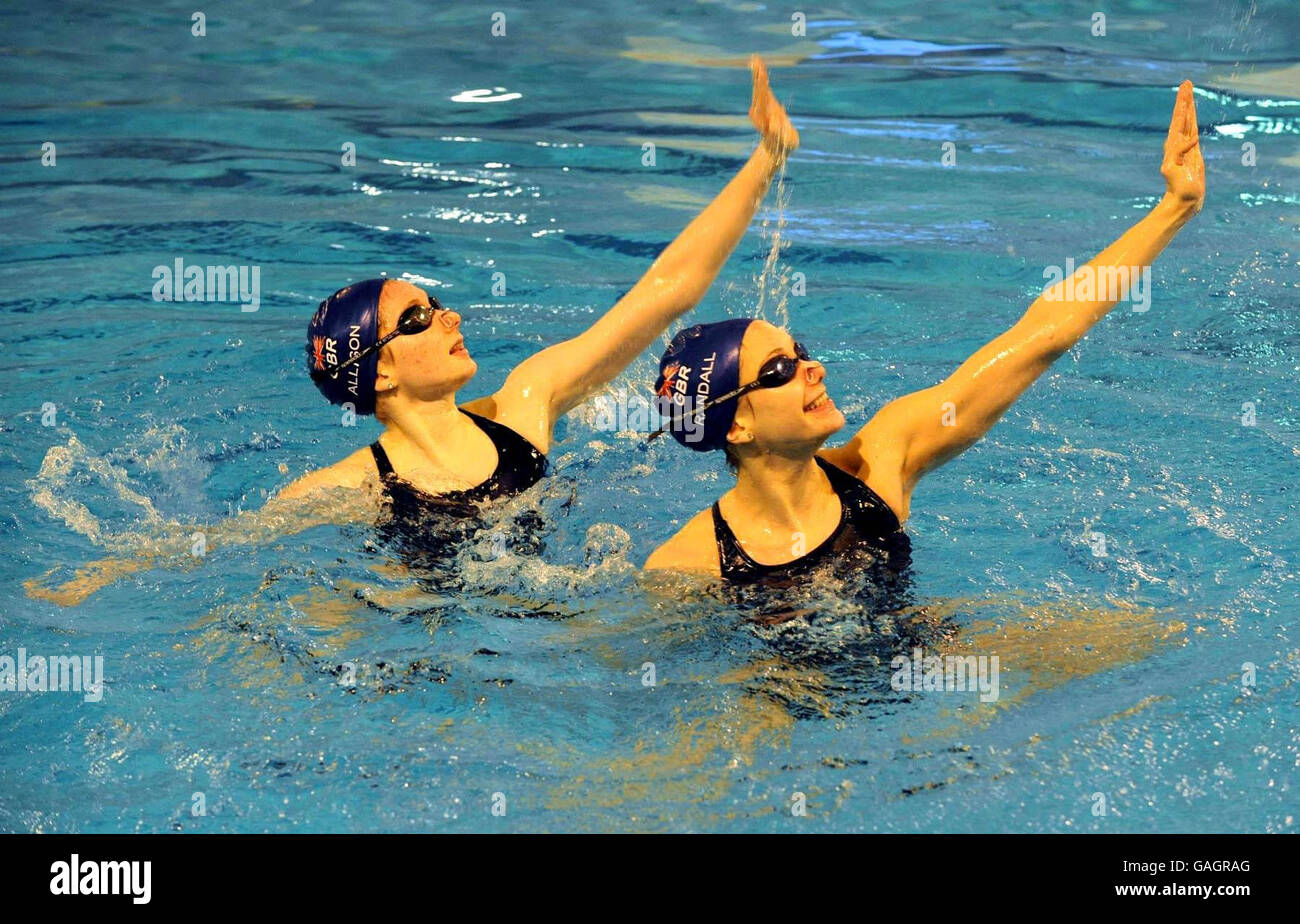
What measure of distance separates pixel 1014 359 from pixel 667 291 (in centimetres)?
141

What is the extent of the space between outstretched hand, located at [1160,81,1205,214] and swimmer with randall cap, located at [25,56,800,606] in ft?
4.37

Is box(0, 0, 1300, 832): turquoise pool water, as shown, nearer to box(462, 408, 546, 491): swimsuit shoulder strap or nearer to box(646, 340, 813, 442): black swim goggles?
box(462, 408, 546, 491): swimsuit shoulder strap

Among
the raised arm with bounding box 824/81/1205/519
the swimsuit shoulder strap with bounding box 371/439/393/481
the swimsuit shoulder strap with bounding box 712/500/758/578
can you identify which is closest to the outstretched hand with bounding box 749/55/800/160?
the raised arm with bounding box 824/81/1205/519

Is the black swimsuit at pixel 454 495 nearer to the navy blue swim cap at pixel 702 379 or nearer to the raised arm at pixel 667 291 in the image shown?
the raised arm at pixel 667 291

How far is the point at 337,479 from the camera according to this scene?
202 inches

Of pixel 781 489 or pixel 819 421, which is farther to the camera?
pixel 781 489

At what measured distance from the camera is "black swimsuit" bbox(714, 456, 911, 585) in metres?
4.32

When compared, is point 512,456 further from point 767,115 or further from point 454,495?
point 767,115

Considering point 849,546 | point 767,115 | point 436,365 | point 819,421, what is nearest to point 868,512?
point 849,546

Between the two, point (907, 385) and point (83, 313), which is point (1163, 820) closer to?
point (907, 385)

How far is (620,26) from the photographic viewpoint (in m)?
13.4

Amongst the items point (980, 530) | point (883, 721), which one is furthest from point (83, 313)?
point (883, 721)

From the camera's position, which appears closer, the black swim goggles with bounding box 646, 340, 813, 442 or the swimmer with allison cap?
the black swim goggles with bounding box 646, 340, 813, 442
